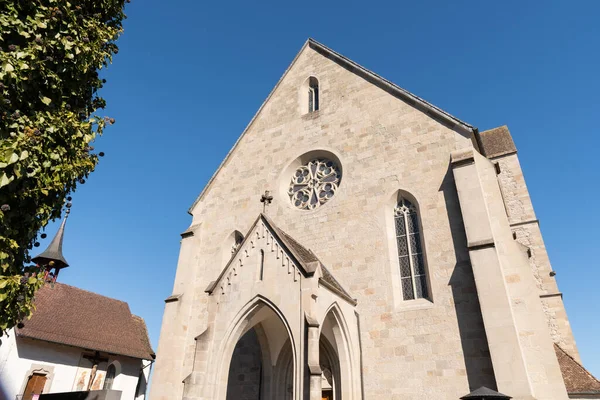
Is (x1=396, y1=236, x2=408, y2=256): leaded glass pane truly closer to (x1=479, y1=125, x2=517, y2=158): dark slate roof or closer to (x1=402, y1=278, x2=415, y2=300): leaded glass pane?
(x1=402, y1=278, x2=415, y2=300): leaded glass pane

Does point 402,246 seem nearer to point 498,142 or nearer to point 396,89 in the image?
point 396,89

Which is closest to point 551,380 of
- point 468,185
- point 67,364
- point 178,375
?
point 468,185

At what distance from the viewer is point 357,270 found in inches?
480

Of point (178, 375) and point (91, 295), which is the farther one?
point (91, 295)

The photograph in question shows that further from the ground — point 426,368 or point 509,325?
point 509,325

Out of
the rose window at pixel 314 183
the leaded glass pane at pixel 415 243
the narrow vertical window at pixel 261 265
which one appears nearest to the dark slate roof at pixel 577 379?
the leaded glass pane at pixel 415 243

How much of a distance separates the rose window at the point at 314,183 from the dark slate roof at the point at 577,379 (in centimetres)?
1000

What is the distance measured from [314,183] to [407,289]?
5.39 metres

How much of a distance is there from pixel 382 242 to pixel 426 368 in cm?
377

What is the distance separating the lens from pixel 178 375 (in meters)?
13.5

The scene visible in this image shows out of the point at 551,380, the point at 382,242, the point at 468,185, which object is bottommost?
the point at 551,380

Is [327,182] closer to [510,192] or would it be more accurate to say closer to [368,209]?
[368,209]

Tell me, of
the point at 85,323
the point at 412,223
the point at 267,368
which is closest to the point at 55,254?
the point at 85,323

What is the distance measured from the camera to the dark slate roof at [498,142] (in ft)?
73.8
